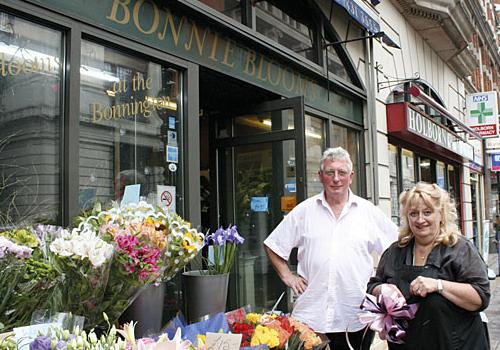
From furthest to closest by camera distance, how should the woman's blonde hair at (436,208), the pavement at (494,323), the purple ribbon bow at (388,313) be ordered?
the pavement at (494,323), the woman's blonde hair at (436,208), the purple ribbon bow at (388,313)

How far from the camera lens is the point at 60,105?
9.64 feet

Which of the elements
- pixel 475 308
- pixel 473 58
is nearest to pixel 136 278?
pixel 475 308

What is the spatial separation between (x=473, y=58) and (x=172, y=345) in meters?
13.7

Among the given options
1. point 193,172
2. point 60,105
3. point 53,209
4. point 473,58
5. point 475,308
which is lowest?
point 475,308

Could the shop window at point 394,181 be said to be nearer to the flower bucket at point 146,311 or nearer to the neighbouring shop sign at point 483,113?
the neighbouring shop sign at point 483,113

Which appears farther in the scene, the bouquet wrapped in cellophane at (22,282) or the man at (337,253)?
the man at (337,253)

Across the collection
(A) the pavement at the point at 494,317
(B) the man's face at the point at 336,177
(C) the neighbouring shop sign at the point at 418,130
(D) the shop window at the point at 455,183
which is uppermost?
(C) the neighbouring shop sign at the point at 418,130

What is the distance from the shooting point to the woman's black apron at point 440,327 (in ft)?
7.04

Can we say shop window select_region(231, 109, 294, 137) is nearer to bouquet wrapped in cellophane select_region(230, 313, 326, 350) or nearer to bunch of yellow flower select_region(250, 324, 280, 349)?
bouquet wrapped in cellophane select_region(230, 313, 326, 350)

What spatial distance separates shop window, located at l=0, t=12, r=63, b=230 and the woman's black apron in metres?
2.11

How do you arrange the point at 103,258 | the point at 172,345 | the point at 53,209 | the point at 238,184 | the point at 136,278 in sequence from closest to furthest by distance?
the point at 172,345 → the point at 103,258 → the point at 136,278 → the point at 53,209 → the point at 238,184

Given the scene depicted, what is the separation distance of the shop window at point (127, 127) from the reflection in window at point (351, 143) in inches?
127

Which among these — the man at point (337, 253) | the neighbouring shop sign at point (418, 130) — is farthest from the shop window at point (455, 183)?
the man at point (337, 253)

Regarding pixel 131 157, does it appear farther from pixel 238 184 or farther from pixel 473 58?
pixel 473 58
